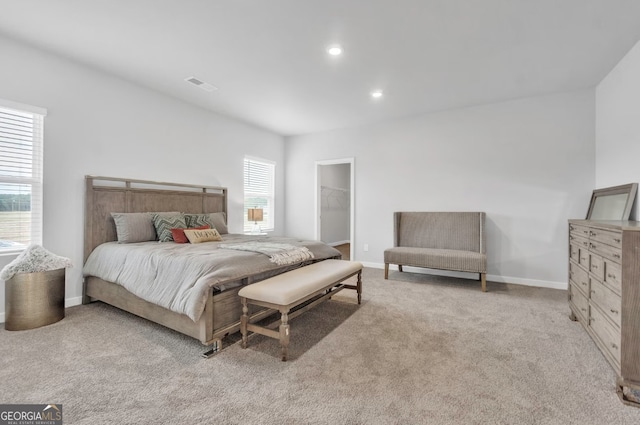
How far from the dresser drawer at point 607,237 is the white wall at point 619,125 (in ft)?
3.76

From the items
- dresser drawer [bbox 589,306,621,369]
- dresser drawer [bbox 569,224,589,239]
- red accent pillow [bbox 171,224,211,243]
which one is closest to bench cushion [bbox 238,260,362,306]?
red accent pillow [bbox 171,224,211,243]

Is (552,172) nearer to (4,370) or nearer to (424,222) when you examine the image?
(424,222)

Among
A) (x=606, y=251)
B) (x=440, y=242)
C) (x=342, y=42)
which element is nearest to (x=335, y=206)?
(x=440, y=242)

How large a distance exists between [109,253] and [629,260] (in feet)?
13.7

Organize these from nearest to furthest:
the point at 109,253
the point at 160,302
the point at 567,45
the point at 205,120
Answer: the point at 160,302 → the point at 567,45 → the point at 109,253 → the point at 205,120

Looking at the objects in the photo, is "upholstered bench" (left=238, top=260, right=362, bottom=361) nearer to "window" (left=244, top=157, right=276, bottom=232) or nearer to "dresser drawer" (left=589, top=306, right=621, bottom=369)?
"dresser drawer" (left=589, top=306, right=621, bottom=369)

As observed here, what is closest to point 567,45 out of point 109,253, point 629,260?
point 629,260

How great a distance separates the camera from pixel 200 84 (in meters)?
3.78

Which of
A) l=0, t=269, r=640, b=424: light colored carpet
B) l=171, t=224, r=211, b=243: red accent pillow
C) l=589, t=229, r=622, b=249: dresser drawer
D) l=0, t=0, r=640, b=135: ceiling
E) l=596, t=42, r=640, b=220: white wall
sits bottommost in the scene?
l=0, t=269, r=640, b=424: light colored carpet

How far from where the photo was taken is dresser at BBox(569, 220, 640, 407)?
168cm

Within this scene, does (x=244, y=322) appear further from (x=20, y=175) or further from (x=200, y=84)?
(x=200, y=84)

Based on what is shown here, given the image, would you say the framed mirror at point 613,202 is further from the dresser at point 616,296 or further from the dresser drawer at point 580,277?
the dresser at point 616,296

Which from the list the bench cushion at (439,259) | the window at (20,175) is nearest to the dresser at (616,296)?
the bench cushion at (439,259)

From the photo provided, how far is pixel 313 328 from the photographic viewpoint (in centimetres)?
263
